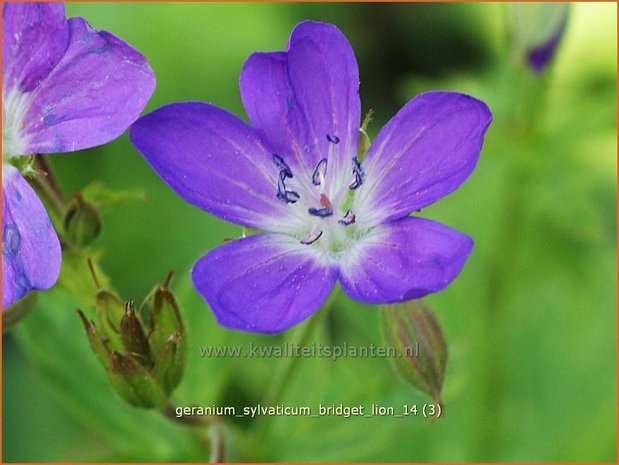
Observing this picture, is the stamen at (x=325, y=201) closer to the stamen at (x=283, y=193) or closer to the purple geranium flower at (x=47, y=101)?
the stamen at (x=283, y=193)

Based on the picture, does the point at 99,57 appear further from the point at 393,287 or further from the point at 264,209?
the point at 393,287

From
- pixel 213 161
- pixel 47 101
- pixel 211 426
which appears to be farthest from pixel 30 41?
pixel 211 426

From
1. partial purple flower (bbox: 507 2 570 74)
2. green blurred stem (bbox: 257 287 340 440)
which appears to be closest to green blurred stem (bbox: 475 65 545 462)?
partial purple flower (bbox: 507 2 570 74)

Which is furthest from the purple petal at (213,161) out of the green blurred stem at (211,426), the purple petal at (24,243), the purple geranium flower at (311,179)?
the green blurred stem at (211,426)

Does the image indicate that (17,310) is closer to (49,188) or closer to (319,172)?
(49,188)

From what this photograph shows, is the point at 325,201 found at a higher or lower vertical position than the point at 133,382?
higher


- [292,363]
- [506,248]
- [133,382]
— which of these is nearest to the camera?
[133,382]

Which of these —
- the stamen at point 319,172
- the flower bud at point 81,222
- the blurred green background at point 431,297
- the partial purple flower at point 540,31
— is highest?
the partial purple flower at point 540,31
